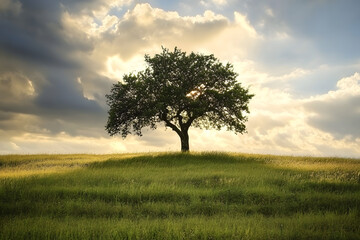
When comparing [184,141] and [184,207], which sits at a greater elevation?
[184,141]

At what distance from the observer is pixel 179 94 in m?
32.2

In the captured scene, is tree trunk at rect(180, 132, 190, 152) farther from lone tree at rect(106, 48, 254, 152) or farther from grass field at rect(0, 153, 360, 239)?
grass field at rect(0, 153, 360, 239)

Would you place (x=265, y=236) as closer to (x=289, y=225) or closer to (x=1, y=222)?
(x=289, y=225)

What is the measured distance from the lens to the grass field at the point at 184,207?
8.44 m

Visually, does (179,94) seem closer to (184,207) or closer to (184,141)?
(184,141)

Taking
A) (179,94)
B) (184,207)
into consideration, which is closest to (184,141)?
(179,94)

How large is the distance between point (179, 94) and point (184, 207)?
21037 mm

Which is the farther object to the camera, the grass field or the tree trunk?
the tree trunk

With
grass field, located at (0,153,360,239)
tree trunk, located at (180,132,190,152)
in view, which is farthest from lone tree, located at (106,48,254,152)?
grass field, located at (0,153,360,239)

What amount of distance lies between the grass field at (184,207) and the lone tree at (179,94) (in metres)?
13.5

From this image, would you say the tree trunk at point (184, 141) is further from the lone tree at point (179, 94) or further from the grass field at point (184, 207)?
the grass field at point (184, 207)

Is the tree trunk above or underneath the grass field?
above

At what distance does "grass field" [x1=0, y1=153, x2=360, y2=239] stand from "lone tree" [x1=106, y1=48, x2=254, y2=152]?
44.3 ft

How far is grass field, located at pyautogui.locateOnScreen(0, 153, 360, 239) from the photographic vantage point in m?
8.44
